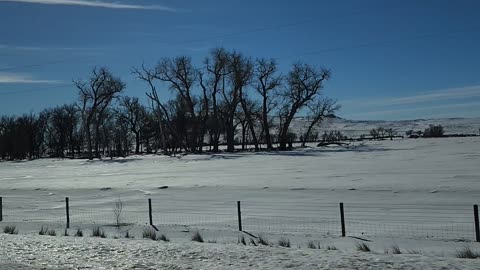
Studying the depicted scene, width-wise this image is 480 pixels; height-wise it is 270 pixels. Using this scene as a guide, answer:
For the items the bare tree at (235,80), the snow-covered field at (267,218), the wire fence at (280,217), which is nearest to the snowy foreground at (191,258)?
the snow-covered field at (267,218)

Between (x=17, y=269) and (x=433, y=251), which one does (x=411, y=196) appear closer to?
(x=433, y=251)

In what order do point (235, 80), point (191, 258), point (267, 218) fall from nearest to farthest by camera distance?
point (191, 258)
point (267, 218)
point (235, 80)

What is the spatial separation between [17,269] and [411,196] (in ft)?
58.6

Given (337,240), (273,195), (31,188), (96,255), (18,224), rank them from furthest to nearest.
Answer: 1. (31,188)
2. (273,195)
3. (18,224)
4. (337,240)
5. (96,255)

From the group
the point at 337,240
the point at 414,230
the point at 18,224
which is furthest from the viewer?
the point at 18,224

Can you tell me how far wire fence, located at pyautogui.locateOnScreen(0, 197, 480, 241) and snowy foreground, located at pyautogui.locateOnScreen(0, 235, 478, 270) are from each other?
183 inches

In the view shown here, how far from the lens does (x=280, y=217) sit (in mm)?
19000

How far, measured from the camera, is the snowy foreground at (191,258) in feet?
28.4

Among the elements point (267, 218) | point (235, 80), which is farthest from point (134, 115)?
point (267, 218)

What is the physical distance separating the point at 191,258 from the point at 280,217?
9.50 metres

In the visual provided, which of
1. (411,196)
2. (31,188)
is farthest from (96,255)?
(31,188)

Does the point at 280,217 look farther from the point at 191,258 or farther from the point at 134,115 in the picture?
the point at 134,115

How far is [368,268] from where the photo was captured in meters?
8.27

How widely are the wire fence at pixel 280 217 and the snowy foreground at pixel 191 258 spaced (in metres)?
4.65
